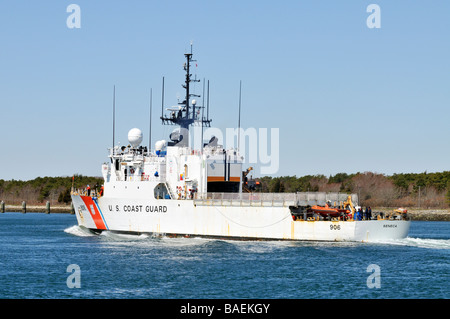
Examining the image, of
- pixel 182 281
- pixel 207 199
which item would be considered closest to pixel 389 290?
pixel 182 281

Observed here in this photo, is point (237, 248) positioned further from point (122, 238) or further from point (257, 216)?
point (122, 238)

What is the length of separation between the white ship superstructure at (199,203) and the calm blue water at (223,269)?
3.50 feet

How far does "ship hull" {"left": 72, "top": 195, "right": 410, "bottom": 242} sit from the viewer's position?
40344 mm

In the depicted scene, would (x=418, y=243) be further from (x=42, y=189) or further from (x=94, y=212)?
(x=42, y=189)

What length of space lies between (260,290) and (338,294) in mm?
3201

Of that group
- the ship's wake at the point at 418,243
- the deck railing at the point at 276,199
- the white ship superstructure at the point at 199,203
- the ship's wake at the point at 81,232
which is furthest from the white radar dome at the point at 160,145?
the ship's wake at the point at 418,243

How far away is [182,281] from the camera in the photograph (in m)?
28.3

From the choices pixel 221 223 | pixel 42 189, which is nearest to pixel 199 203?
pixel 221 223

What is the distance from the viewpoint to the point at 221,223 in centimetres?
4366

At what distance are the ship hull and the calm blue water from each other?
0.78m

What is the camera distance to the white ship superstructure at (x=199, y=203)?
41.1 metres

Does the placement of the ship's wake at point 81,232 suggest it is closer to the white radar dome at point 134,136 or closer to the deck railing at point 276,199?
the white radar dome at point 134,136

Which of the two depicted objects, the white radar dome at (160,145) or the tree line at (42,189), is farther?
the tree line at (42,189)

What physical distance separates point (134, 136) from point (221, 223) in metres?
11.6
